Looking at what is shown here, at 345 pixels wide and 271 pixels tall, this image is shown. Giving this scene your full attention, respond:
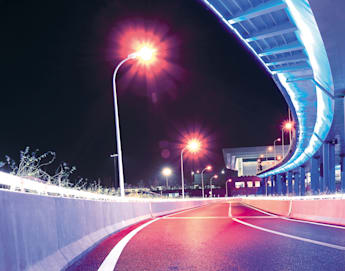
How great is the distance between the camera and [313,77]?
22672 mm

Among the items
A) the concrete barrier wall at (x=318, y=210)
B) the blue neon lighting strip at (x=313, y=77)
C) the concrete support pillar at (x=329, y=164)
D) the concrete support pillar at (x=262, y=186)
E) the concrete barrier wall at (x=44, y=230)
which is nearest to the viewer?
the concrete barrier wall at (x=44, y=230)

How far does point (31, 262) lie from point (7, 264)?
0.69 m

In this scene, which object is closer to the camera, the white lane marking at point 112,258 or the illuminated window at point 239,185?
the white lane marking at point 112,258

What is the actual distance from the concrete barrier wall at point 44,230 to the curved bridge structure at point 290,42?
8199 millimetres

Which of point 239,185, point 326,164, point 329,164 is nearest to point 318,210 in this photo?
point 329,164

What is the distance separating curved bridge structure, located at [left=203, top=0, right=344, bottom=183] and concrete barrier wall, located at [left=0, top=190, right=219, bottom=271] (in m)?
8.20

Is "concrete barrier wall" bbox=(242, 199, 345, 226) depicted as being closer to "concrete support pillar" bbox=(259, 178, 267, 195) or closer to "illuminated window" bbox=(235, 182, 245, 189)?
"concrete support pillar" bbox=(259, 178, 267, 195)

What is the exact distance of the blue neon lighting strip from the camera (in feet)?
45.9

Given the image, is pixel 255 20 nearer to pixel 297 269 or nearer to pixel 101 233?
pixel 101 233

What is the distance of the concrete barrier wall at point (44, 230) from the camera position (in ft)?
12.7

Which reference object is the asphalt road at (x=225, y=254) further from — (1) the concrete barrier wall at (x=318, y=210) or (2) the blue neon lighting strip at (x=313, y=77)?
(2) the blue neon lighting strip at (x=313, y=77)

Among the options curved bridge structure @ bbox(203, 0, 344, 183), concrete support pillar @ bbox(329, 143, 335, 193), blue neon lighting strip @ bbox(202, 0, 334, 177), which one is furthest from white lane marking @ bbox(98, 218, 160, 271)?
concrete support pillar @ bbox(329, 143, 335, 193)

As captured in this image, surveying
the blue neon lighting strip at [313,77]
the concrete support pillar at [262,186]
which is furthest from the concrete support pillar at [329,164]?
the concrete support pillar at [262,186]

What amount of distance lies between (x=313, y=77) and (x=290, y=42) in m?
3.85
